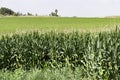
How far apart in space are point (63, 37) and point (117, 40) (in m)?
3.26

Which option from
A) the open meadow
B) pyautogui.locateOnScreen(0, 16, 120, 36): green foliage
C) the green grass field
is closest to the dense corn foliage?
the open meadow

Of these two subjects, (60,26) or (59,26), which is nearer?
(60,26)

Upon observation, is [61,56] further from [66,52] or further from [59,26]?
[59,26]

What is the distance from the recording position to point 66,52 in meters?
13.8

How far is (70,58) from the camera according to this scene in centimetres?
1366

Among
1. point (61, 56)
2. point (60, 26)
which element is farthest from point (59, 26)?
point (61, 56)

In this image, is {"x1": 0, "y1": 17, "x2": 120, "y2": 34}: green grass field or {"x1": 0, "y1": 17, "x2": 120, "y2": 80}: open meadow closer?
{"x1": 0, "y1": 17, "x2": 120, "y2": 80}: open meadow

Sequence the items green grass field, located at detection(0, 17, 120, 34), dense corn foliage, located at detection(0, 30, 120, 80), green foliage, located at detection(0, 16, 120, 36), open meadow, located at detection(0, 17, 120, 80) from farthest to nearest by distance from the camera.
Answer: green grass field, located at detection(0, 17, 120, 34) < green foliage, located at detection(0, 16, 120, 36) < dense corn foliage, located at detection(0, 30, 120, 80) < open meadow, located at detection(0, 17, 120, 80)

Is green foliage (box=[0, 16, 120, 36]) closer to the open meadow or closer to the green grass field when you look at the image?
the green grass field

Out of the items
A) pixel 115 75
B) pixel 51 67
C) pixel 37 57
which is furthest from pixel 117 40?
pixel 37 57

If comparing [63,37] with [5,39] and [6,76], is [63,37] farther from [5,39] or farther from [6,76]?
[6,76]

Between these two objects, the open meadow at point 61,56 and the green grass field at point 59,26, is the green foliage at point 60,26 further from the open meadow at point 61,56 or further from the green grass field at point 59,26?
the open meadow at point 61,56

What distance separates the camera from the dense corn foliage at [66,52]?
11.2 m

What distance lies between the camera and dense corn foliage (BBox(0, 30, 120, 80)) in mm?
11203
